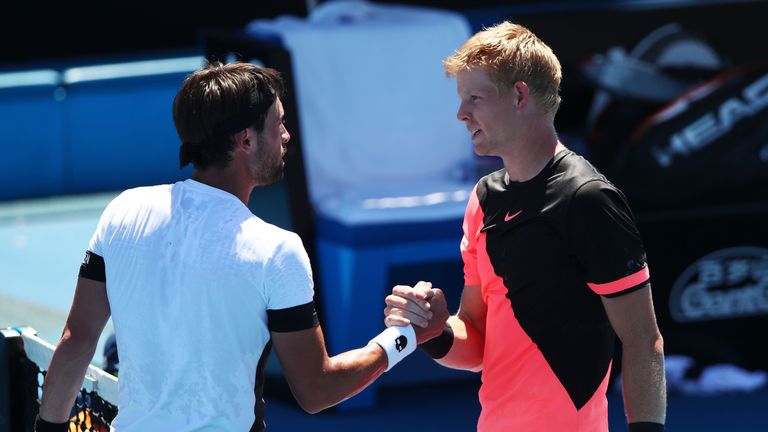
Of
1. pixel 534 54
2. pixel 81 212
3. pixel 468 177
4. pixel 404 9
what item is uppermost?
pixel 534 54

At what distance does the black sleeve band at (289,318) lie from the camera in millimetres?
2066

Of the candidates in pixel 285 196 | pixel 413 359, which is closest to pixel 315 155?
pixel 285 196

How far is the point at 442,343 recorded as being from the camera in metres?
2.51

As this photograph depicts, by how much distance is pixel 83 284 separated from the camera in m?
2.20

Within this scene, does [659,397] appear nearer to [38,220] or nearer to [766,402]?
[766,402]

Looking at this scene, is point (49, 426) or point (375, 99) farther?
point (375, 99)

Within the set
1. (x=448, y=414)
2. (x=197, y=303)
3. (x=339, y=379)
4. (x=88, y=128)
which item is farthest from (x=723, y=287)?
(x=88, y=128)

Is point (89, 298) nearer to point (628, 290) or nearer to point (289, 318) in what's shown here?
point (289, 318)

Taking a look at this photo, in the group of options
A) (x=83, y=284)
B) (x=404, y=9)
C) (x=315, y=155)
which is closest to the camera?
(x=83, y=284)

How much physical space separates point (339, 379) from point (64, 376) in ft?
1.76

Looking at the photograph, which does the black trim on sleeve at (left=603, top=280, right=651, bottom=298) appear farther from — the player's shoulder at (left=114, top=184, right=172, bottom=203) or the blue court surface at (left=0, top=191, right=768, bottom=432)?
the blue court surface at (left=0, top=191, right=768, bottom=432)

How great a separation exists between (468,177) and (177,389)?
11.0ft

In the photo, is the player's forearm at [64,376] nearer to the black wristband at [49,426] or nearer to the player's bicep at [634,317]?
the black wristband at [49,426]

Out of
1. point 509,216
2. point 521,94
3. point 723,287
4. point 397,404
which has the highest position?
point 521,94
